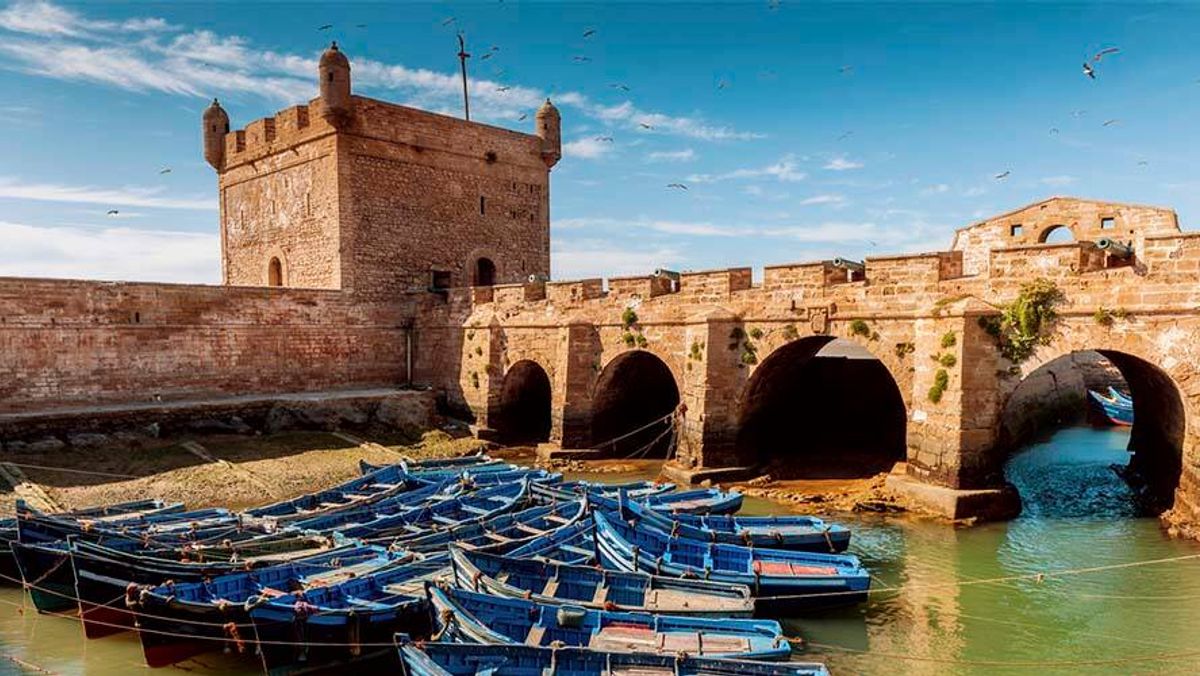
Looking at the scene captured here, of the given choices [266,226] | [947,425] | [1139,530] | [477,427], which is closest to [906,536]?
[947,425]

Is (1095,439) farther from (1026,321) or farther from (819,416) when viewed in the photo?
(1026,321)

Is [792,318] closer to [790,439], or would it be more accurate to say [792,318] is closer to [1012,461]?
[790,439]

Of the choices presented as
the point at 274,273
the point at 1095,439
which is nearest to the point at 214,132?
the point at 274,273

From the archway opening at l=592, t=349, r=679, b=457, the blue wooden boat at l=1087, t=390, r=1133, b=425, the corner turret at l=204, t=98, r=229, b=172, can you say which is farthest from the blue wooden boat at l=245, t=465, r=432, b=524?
the blue wooden boat at l=1087, t=390, r=1133, b=425

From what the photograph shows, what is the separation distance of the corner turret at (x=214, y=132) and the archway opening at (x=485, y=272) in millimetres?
11160

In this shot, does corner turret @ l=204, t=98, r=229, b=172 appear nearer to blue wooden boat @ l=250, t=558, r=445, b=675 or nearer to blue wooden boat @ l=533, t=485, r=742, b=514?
blue wooden boat @ l=533, t=485, r=742, b=514

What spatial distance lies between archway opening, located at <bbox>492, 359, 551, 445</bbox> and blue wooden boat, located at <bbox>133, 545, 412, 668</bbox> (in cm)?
1336

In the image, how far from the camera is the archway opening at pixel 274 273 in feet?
90.1

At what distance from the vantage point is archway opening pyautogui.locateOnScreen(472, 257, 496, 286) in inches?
1140

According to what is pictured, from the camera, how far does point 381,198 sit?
25297 mm

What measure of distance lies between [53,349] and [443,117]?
14205mm

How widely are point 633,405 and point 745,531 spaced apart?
36.1ft

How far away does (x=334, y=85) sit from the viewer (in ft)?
77.6

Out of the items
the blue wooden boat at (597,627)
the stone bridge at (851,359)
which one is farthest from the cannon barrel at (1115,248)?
the blue wooden boat at (597,627)
